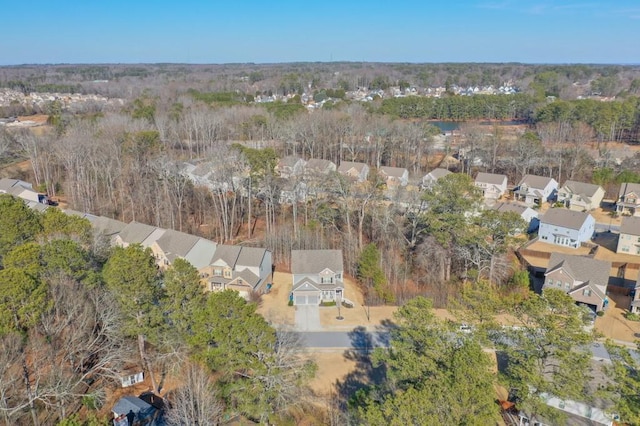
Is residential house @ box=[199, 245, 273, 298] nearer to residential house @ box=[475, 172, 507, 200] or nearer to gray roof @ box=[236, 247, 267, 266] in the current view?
gray roof @ box=[236, 247, 267, 266]

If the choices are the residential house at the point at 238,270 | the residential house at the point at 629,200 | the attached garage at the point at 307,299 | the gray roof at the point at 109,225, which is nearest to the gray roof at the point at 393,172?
the residential house at the point at 629,200

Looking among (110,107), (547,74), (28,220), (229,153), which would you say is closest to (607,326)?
(229,153)

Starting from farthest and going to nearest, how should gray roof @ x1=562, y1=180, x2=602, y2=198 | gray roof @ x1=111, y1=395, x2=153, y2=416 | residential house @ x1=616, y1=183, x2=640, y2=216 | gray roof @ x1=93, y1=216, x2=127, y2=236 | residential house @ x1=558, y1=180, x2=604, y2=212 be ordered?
Result: gray roof @ x1=562, y1=180, x2=602, y2=198 < residential house @ x1=558, y1=180, x2=604, y2=212 < residential house @ x1=616, y1=183, x2=640, y2=216 < gray roof @ x1=93, y1=216, x2=127, y2=236 < gray roof @ x1=111, y1=395, x2=153, y2=416

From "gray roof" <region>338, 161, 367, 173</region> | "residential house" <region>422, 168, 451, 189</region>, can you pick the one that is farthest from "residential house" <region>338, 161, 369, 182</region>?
"residential house" <region>422, 168, 451, 189</region>

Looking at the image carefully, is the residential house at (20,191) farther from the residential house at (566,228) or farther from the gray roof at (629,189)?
the gray roof at (629,189)

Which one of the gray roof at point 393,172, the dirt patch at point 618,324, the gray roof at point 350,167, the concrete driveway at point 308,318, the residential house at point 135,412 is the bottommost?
the concrete driveway at point 308,318
